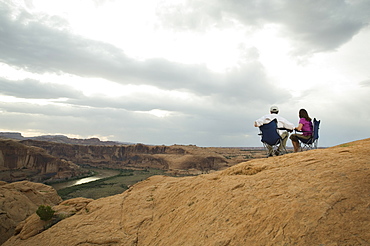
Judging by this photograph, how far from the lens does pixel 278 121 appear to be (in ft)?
29.5

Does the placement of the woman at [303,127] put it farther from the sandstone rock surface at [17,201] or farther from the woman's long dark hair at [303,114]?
the sandstone rock surface at [17,201]

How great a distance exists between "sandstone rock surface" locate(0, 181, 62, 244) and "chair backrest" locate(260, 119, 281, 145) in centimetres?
1389

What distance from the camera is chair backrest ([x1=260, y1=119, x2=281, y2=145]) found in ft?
29.1

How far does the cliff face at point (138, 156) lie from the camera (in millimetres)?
73625

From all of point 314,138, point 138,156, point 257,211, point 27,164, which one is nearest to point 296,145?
point 314,138

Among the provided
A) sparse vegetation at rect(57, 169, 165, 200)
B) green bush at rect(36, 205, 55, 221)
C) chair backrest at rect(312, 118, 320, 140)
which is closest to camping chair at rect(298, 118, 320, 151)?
chair backrest at rect(312, 118, 320, 140)

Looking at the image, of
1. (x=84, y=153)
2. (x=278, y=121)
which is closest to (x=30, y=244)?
(x=278, y=121)

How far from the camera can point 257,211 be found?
411 cm

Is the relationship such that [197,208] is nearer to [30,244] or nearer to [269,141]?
[269,141]

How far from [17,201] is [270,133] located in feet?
50.6

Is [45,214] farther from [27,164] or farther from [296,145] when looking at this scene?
[27,164]

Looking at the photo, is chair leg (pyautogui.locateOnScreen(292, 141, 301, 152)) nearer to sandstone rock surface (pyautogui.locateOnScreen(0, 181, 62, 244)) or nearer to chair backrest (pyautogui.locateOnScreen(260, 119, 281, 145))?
chair backrest (pyautogui.locateOnScreen(260, 119, 281, 145))

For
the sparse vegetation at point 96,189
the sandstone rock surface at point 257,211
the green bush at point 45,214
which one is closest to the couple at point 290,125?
the sandstone rock surface at point 257,211

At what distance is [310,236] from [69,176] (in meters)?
77.3
